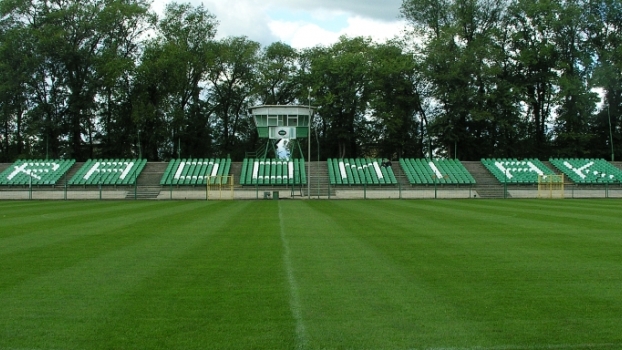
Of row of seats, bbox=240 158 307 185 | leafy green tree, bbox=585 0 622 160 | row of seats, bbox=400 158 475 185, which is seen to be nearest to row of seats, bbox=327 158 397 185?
row of seats, bbox=400 158 475 185

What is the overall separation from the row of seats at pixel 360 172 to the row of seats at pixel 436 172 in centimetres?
168

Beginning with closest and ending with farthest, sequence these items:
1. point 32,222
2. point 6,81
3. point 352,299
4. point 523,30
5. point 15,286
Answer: point 352,299, point 15,286, point 32,222, point 6,81, point 523,30

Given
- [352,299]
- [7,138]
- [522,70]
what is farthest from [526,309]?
[7,138]

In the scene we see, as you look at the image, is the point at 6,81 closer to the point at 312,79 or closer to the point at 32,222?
the point at 312,79

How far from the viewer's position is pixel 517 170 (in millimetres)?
48844

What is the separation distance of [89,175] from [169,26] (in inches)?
770

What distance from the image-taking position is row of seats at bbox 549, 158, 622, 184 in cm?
4747

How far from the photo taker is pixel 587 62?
56.9 metres

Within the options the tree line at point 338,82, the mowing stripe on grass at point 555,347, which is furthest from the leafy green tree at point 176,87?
the mowing stripe on grass at point 555,347

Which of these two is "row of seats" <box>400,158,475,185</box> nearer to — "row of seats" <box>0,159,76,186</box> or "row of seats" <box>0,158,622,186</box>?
"row of seats" <box>0,158,622,186</box>

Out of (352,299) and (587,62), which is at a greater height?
(587,62)

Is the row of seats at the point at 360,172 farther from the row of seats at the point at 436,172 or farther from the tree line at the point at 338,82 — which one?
the tree line at the point at 338,82

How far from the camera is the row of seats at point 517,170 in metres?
46.5

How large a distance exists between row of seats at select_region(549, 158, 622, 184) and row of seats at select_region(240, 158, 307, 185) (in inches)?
895
